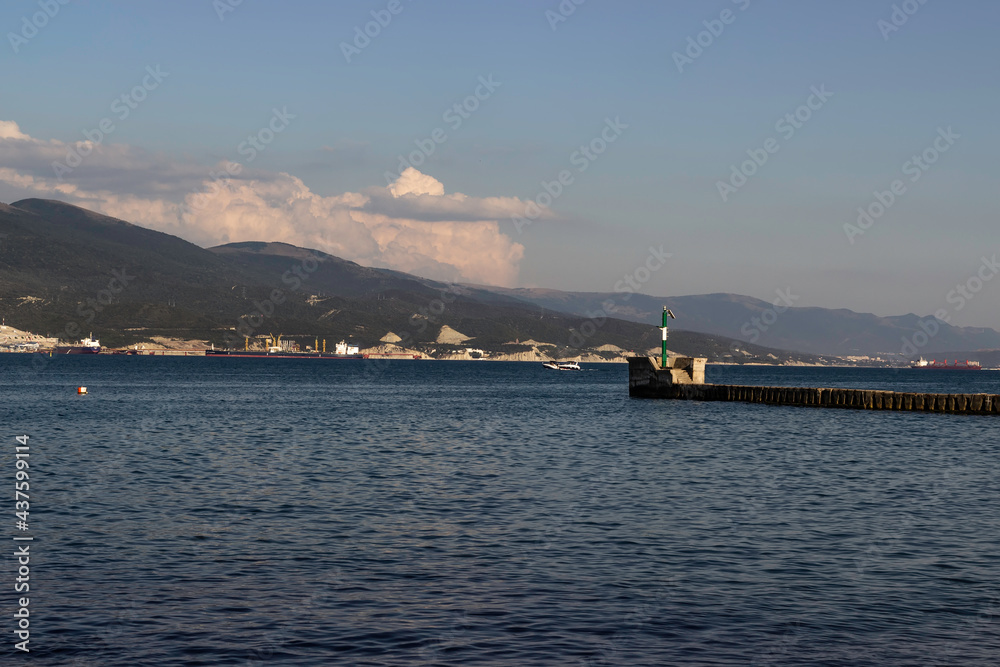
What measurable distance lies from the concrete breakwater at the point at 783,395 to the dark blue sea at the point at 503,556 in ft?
134

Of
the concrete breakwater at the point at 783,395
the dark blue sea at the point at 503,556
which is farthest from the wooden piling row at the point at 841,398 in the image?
the dark blue sea at the point at 503,556

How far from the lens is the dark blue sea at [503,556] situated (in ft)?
52.1

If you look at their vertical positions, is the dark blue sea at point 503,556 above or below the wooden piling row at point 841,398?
below

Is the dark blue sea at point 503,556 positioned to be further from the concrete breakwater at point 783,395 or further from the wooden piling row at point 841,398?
the concrete breakwater at point 783,395

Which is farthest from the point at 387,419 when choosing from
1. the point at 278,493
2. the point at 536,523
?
the point at 536,523

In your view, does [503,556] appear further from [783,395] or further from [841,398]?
[783,395]

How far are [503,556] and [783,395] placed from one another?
3493 inches

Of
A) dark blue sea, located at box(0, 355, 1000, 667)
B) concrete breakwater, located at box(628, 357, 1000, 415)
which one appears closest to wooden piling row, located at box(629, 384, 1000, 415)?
concrete breakwater, located at box(628, 357, 1000, 415)

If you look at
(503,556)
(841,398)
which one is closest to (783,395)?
(841,398)

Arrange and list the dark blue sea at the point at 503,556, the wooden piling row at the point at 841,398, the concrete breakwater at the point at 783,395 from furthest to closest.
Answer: the concrete breakwater at the point at 783,395 < the wooden piling row at the point at 841,398 < the dark blue sea at the point at 503,556

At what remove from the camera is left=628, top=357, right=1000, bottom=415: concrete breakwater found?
88312mm

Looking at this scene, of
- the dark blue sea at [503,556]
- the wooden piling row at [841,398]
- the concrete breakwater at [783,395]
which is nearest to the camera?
the dark blue sea at [503,556]

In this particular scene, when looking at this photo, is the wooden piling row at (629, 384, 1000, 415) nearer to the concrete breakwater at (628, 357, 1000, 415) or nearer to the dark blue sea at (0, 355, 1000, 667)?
the concrete breakwater at (628, 357, 1000, 415)

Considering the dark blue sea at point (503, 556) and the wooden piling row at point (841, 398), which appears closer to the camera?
the dark blue sea at point (503, 556)
